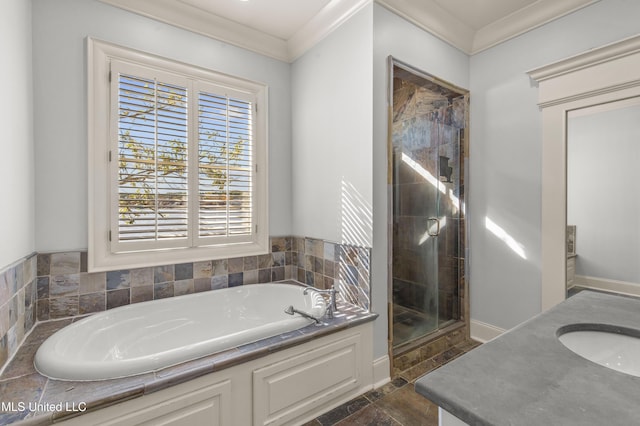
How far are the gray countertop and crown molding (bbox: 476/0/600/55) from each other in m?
2.47

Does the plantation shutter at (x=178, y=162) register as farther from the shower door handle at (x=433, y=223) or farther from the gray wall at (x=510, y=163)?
the gray wall at (x=510, y=163)

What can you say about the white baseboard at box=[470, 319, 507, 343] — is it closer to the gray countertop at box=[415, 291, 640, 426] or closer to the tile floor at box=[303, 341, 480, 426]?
the tile floor at box=[303, 341, 480, 426]

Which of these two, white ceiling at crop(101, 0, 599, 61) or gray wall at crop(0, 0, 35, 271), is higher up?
white ceiling at crop(101, 0, 599, 61)

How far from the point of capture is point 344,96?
2.25 m

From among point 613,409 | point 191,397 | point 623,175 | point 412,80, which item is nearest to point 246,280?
point 191,397

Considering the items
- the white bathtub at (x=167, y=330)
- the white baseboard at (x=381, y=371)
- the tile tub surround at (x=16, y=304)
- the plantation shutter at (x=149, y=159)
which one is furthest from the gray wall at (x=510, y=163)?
Answer: the tile tub surround at (x=16, y=304)

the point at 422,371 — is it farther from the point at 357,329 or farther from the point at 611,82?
the point at 611,82

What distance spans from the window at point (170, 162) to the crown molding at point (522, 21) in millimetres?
1930

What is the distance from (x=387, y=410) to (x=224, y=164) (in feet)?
6.80

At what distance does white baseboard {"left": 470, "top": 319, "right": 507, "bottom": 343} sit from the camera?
2611 millimetres

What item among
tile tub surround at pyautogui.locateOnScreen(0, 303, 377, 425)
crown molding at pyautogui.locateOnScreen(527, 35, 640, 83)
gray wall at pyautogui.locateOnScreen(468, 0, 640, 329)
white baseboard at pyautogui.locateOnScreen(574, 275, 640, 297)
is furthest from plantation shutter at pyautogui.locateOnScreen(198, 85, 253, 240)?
white baseboard at pyautogui.locateOnScreen(574, 275, 640, 297)

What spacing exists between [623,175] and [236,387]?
2.59 metres

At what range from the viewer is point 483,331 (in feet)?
8.79

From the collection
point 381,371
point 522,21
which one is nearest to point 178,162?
point 381,371
